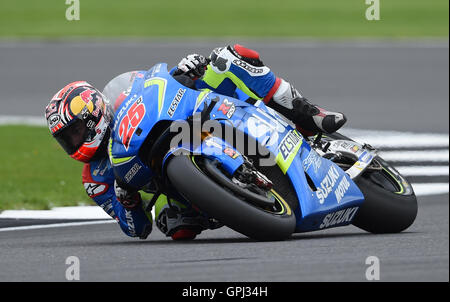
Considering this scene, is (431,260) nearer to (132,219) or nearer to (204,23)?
(132,219)

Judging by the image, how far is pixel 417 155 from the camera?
1188cm

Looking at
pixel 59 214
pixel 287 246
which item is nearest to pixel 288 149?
pixel 287 246

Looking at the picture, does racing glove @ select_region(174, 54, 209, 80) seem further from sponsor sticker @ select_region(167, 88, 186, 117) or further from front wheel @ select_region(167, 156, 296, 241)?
front wheel @ select_region(167, 156, 296, 241)

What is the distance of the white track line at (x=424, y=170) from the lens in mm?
10766

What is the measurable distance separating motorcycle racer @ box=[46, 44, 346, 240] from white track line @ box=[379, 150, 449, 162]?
4.36 metres

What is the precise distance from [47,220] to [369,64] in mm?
12510

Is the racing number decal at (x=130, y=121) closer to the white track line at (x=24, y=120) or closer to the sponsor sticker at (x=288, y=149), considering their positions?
the sponsor sticker at (x=288, y=149)

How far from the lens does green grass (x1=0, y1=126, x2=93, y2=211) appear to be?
9.39m

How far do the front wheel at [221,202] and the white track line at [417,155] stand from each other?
17.8 feet

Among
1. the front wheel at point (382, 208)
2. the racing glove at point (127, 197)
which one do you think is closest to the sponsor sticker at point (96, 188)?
the racing glove at point (127, 197)

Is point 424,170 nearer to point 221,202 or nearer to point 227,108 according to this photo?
point 227,108

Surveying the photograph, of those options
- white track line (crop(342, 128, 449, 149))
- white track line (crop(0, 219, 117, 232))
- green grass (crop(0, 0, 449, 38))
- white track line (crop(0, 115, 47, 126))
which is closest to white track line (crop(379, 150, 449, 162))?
white track line (crop(342, 128, 449, 149))

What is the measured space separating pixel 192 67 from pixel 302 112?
895 mm

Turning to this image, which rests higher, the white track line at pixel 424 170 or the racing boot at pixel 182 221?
the racing boot at pixel 182 221
